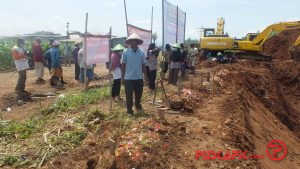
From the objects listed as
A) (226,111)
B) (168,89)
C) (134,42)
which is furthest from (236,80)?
(134,42)

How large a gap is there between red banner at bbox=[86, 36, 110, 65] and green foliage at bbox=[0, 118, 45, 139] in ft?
6.39

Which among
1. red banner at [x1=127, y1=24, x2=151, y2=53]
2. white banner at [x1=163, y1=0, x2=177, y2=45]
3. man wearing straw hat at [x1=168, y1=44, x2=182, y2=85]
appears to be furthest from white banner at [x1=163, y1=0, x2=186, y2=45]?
red banner at [x1=127, y1=24, x2=151, y2=53]

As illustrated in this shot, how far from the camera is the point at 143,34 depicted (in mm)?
10570

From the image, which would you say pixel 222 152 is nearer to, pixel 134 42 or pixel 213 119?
pixel 213 119

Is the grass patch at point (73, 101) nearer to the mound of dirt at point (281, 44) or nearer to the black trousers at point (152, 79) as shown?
the black trousers at point (152, 79)

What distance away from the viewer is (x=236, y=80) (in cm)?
1365

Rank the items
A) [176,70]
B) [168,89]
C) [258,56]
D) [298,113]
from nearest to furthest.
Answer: [168,89] < [176,70] < [298,113] < [258,56]

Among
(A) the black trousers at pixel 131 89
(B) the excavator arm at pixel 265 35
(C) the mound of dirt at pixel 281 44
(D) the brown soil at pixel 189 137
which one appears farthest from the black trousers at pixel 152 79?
(C) the mound of dirt at pixel 281 44

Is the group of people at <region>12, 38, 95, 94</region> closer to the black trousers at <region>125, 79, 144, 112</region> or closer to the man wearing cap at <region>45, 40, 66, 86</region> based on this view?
the man wearing cap at <region>45, 40, 66, 86</region>

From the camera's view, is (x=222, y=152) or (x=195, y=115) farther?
(x=195, y=115)

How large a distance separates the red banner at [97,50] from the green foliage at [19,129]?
195 centimetres

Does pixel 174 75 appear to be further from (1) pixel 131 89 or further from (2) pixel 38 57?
(2) pixel 38 57

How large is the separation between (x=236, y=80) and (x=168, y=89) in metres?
3.86

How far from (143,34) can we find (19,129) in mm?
5319
